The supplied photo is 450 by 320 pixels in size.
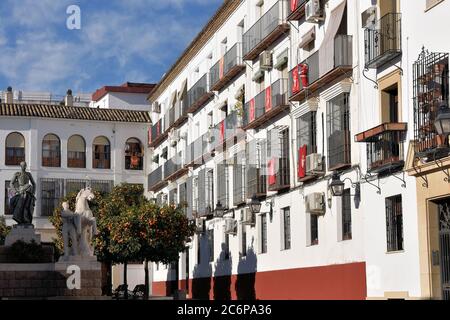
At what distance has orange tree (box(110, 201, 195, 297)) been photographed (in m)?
35.8

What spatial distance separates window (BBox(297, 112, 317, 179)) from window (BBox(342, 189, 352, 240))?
244cm

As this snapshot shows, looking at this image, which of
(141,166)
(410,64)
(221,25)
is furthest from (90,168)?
(410,64)

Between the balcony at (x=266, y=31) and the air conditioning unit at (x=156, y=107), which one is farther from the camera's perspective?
the air conditioning unit at (x=156, y=107)

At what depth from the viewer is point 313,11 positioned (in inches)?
1047

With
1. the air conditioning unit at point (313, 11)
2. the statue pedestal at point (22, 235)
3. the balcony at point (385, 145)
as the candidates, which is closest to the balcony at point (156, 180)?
the statue pedestal at point (22, 235)

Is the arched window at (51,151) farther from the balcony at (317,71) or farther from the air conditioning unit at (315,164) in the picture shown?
the air conditioning unit at (315,164)

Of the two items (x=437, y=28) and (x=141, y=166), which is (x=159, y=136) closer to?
(x=141, y=166)

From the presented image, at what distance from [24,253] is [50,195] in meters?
23.0

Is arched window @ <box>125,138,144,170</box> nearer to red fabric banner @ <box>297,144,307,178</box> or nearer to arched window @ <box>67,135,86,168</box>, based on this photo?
arched window @ <box>67,135,86,168</box>

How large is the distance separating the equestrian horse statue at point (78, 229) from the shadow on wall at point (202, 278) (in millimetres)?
11511

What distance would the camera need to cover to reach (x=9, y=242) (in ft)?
95.0

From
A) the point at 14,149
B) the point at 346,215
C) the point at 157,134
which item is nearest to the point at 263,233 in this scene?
the point at 346,215

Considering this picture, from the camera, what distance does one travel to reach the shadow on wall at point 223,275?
36.5m

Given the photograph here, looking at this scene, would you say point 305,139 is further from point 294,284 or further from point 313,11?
A: point 294,284
